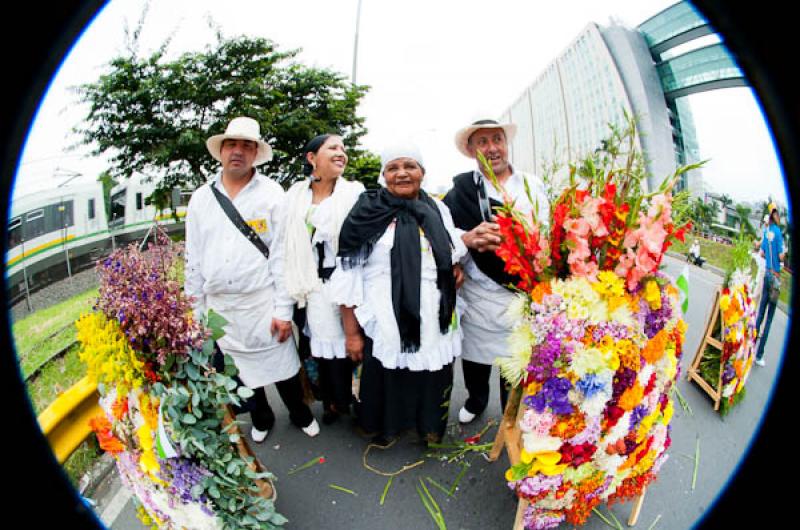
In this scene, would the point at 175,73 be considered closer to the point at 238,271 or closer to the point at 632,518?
the point at 238,271

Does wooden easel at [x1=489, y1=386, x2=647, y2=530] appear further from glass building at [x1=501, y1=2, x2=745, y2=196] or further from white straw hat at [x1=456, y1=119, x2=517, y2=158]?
white straw hat at [x1=456, y1=119, x2=517, y2=158]

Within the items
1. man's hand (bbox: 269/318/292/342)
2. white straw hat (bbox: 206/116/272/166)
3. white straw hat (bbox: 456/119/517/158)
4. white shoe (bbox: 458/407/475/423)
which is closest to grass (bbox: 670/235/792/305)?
white straw hat (bbox: 456/119/517/158)

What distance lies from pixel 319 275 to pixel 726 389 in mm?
3064

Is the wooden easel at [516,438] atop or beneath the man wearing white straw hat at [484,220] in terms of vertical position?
beneath

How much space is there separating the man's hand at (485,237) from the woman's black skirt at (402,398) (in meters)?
0.83

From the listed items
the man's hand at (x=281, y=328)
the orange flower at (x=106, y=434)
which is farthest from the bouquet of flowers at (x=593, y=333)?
the orange flower at (x=106, y=434)

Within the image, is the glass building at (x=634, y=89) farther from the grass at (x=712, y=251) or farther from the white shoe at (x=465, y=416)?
the white shoe at (x=465, y=416)

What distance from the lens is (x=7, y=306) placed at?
107 centimetres

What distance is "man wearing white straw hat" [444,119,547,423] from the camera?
2299 millimetres

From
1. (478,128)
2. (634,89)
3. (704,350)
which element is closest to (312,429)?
(478,128)

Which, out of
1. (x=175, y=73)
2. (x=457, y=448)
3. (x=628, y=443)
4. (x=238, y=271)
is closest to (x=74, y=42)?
(x=238, y=271)

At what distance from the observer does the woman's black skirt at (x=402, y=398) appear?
7.64 ft

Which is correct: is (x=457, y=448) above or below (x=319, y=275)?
below

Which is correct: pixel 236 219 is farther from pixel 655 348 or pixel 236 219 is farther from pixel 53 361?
pixel 53 361
